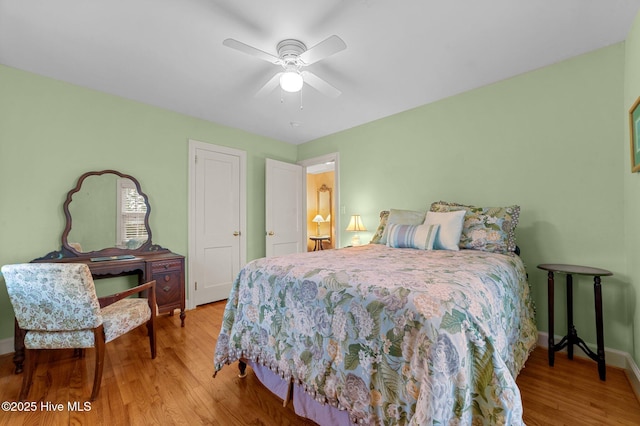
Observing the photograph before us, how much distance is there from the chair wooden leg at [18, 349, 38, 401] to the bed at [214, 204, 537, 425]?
1117 millimetres

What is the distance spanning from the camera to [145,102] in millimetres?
3088

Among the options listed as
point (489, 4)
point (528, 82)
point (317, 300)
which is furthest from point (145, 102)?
point (528, 82)

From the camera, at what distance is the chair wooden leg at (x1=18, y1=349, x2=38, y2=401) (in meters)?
1.68

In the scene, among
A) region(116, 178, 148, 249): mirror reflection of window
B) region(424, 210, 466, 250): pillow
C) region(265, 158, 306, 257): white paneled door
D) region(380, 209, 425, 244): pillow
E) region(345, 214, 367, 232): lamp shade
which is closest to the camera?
region(424, 210, 466, 250): pillow

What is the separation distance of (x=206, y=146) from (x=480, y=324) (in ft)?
11.7

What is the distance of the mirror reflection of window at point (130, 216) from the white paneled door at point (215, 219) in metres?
0.54

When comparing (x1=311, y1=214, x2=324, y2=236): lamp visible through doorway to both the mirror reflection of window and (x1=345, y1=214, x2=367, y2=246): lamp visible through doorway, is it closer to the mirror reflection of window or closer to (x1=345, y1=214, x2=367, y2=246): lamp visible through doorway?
(x1=345, y1=214, x2=367, y2=246): lamp visible through doorway

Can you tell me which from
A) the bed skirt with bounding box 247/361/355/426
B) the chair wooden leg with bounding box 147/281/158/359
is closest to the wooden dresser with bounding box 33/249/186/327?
the chair wooden leg with bounding box 147/281/158/359

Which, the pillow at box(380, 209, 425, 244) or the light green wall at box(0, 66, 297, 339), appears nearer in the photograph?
the light green wall at box(0, 66, 297, 339)

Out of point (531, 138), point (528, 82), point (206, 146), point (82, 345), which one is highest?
point (528, 82)

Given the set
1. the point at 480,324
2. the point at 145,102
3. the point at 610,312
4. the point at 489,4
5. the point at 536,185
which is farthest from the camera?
the point at 145,102

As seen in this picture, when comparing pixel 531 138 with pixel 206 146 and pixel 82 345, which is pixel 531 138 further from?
pixel 82 345

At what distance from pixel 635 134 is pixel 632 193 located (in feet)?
1.29

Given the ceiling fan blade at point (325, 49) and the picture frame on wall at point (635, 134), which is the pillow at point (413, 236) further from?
the ceiling fan blade at point (325, 49)
